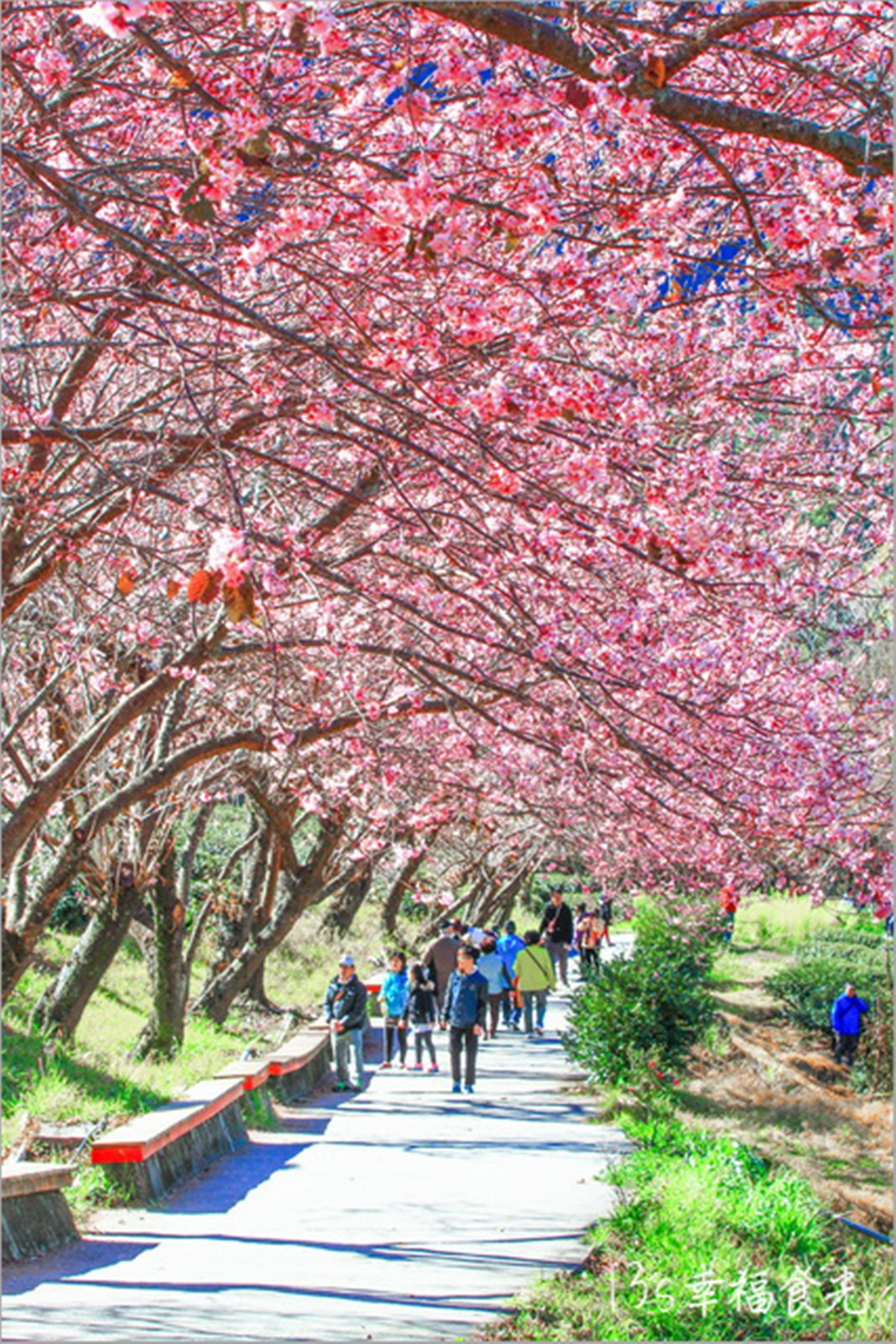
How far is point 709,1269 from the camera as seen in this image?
6.77 m

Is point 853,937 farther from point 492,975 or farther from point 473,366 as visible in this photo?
point 473,366

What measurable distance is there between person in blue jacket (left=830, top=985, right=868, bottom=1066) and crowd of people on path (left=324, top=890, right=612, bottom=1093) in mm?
3970

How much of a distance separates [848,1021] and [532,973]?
14.4 feet

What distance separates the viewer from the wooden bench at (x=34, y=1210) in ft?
24.3

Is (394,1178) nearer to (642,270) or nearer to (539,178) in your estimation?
(642,270)

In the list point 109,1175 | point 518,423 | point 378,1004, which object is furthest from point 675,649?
point 378,1004

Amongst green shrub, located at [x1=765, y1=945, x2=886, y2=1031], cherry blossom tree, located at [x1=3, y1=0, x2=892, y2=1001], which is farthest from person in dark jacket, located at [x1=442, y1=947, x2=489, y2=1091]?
green shrub, located at [x1=765, y1=945, x2=886, y2=1031]

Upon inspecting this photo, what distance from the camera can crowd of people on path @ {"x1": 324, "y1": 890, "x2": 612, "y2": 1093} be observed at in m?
15.3

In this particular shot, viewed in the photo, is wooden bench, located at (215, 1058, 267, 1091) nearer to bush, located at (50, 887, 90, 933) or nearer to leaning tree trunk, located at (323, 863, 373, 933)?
bush, located at (50, 887, 90, 933)

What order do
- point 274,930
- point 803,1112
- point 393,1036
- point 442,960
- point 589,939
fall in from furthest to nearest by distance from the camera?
point 589,939
point 442,960
point 393,1036
point 274,930
point 803,1112

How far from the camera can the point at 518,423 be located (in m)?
5.79

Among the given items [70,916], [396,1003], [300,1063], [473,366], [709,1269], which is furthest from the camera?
[70,916]

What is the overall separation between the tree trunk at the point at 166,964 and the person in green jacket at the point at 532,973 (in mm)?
7263

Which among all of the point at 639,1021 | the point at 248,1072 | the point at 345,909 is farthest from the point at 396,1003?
the point at 345,909
